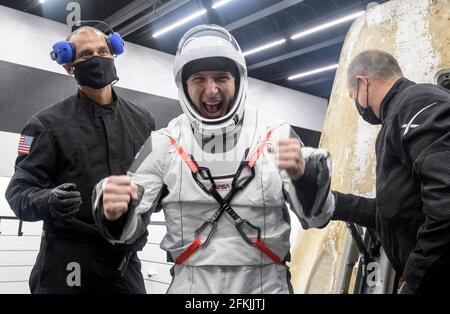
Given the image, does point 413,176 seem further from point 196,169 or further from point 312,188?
point 196,169

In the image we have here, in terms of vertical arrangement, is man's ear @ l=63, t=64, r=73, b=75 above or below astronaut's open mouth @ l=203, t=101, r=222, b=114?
above

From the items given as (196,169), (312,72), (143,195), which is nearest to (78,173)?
(143,195)

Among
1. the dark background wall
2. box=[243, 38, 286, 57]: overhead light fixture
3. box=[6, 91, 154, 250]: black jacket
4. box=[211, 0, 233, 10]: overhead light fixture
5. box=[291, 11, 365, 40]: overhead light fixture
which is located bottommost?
box=[6, 91, 154, 250]: black jacket

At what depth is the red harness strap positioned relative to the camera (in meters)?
1.60

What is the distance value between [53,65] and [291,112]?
22.4 ft

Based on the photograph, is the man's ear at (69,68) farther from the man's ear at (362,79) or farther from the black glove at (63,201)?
the man's ear at (362,79)

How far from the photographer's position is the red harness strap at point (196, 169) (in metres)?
1.60

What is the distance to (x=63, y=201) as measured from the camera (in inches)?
74.4

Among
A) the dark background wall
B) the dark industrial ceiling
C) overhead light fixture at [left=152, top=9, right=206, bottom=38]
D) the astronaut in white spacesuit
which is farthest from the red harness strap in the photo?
overhead light fixture at [left=152, top=9, right=206, bottom=38]

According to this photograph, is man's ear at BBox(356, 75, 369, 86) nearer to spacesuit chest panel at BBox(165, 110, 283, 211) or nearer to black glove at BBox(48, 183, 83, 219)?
spacesuit chest panel at BBox(165, 110, 283, 211)

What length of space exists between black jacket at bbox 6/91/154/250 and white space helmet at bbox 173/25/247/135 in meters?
0.64

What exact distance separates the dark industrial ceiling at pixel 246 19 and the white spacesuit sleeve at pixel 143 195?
257 inches

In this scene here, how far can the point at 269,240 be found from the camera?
161 centimetres

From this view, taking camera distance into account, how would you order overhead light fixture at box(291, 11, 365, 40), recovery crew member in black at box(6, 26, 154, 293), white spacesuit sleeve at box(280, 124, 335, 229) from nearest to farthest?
white spacesuit sleeve at box(280, 124, 335, 229)
recovery crew member in black at box(6, 26, 154, 293)
overhead light fixture at box(291, 11, 365, 40)
